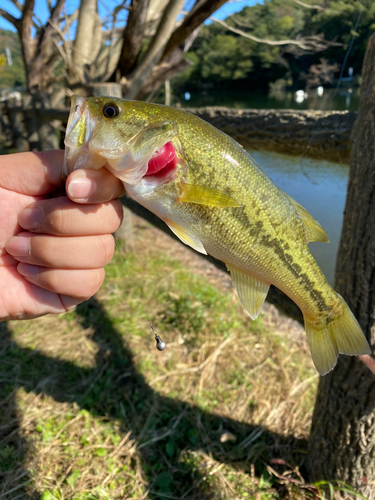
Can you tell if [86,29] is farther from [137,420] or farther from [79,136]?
[137,420]

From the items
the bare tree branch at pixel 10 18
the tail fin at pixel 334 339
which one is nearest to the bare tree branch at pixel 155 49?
the bare tree branch at pixel 10 18

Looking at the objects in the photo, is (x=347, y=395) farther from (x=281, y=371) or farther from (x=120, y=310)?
(x=120, y=310)

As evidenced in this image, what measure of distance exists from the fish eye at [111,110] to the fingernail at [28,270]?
64 cm

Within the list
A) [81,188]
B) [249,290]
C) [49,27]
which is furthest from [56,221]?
[49,27]

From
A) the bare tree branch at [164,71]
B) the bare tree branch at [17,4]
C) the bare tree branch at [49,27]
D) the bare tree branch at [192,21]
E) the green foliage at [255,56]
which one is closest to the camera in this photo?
the bare tree branch at [192,21]

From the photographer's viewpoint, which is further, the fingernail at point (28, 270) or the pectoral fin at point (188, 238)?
the fingernail at point (28, 270)

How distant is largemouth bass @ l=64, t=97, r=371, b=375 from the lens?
101 cm

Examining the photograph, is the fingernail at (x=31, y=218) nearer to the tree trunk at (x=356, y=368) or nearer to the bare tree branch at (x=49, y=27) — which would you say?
the tree trunk at (x=356, y=368)

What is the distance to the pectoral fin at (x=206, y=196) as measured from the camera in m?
1.02

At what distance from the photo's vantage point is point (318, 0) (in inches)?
347

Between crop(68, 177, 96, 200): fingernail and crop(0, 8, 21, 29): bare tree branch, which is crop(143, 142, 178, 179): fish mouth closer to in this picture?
crop(68, 177, 96, 200): fingernail

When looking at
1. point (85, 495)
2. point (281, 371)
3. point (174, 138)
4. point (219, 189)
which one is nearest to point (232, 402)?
point (281, 371)

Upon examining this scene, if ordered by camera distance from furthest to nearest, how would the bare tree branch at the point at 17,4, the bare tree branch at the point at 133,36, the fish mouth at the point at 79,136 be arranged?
the bare tree branch at the point at 17,4 < the bare tree branch at the point at 133,36 < the fish mouth at the point at 79,136

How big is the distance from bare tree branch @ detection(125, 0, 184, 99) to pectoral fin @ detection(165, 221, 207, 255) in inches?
136
